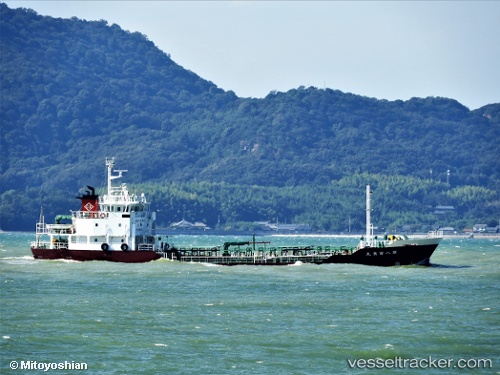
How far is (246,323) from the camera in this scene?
59156mm

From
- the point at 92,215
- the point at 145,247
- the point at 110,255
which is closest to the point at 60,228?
the point at 92,215

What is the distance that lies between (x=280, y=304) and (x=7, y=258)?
55.4 meters

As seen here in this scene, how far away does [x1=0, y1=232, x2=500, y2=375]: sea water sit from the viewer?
4812 centimetres

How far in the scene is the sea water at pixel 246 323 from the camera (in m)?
48.1

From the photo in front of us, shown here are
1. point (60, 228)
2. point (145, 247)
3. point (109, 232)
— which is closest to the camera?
point (109, 232)

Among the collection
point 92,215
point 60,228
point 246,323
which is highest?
point 92,215

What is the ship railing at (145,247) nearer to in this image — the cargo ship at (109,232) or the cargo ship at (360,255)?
the cargo ship at (109,232)

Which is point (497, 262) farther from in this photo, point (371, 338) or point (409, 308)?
point (371, 338)

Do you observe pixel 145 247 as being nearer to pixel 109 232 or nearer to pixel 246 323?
pixel 109 232

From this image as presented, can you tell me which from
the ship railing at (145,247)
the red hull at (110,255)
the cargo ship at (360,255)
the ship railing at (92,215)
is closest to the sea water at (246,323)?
the red hull at (110,255)

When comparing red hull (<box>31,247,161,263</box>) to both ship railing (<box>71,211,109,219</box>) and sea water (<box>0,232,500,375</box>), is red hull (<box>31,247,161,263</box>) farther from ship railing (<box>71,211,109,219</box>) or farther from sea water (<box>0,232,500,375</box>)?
sea water (<box>0,232,500,375</box>)

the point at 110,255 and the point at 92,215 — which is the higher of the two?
the point at 92,215

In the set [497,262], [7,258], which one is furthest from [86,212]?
[497,262]

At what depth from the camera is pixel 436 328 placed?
57938 millimetres
